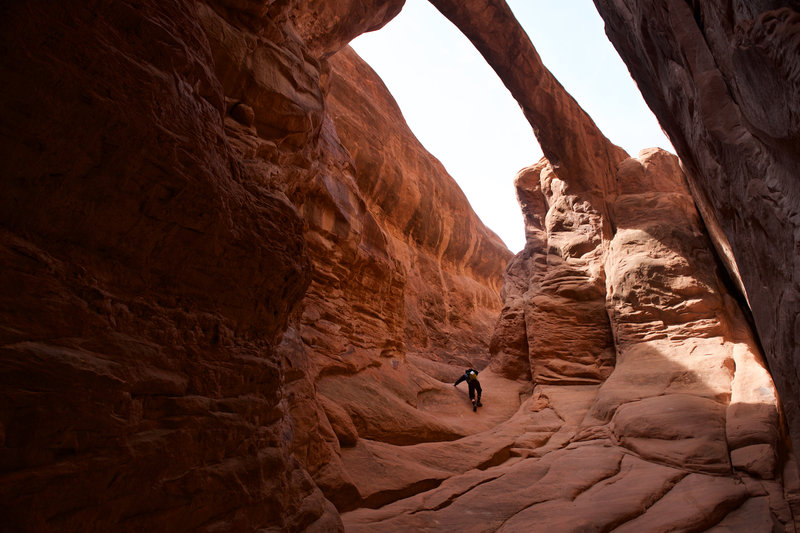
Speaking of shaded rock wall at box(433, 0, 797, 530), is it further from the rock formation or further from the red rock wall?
the red rock wall

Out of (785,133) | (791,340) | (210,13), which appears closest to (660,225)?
(791,340)

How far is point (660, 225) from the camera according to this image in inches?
444

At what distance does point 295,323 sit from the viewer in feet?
21.1

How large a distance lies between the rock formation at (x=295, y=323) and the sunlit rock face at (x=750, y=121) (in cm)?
17

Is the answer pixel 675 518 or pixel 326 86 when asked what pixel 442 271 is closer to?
pixel 326 86

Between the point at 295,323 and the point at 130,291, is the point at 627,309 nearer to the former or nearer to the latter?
the point at 295,323

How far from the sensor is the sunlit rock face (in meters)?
2.65

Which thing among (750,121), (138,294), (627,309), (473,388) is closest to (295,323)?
(138,294)

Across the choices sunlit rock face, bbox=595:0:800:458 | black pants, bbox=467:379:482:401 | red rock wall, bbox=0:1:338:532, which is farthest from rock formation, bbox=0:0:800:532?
black pants, bbox=467:379:482:401

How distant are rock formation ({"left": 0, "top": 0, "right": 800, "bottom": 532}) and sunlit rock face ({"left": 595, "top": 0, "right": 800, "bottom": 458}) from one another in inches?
6.7

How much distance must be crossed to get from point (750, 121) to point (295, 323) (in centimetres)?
549

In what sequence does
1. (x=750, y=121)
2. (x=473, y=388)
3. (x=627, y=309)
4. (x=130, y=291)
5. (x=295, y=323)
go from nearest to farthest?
1. (x=130, y=291)
2. (x=750, y=121)
3. (x=295, y=323)
4. (x=627, y=309)
5. (x=473, y=388)

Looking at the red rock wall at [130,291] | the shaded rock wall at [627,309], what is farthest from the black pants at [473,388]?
the red rock wall at [130,291]

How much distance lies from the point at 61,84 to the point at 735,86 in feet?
15.0
